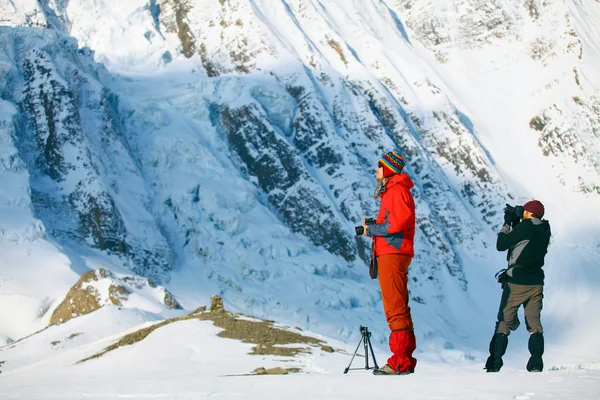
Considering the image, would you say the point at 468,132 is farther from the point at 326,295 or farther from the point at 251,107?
the point at 326,295

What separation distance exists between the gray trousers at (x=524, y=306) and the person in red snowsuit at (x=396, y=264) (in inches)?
59.6

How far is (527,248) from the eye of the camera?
10.0 m

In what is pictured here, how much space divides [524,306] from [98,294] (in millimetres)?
35272

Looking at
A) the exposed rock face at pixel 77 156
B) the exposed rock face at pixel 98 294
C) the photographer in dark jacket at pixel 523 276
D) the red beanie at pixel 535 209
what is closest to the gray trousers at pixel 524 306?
the photographer in dark jacket at pixel 523 276

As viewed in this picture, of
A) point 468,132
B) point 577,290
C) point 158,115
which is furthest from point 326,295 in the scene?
point 468,132

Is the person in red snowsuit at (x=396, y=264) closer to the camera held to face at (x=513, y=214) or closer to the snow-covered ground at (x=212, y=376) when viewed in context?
the snow-covered ground at (x=212, y=376)

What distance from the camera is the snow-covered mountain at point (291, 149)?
2516 inches

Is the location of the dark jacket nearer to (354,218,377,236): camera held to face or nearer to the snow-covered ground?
the snow-covered ground

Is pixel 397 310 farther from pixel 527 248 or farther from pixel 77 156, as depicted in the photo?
pixel 77 156

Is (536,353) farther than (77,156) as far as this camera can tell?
No

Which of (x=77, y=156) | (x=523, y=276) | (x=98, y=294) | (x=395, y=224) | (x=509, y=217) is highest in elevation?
(x=77, y=156)

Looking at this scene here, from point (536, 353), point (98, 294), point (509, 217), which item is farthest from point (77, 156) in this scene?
point (536, 353)

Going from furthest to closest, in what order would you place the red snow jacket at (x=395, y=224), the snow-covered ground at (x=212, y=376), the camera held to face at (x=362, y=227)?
the camera held to face at (x=362, y=227) → the red snow jacket at (x=395, y=224) → the snow-covered ground at (x=212, y=376)

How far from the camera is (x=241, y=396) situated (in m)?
7.98
